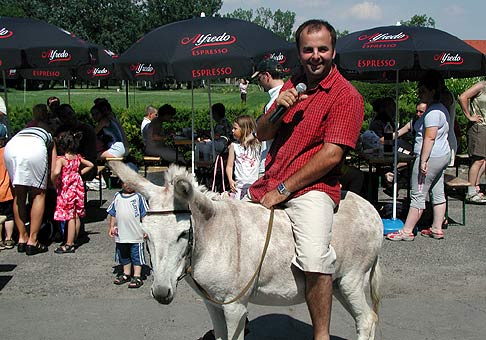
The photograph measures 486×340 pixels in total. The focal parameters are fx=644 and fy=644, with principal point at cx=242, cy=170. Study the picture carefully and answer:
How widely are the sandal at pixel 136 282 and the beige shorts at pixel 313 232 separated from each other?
371cm

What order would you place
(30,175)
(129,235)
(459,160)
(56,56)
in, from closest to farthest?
1. (129,235)
2. (30,175)
3. (56,56)
4. (459,160)

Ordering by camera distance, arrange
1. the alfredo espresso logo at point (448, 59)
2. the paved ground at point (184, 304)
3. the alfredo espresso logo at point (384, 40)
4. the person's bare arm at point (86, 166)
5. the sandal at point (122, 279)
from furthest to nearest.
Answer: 1. the person's bare arm at point (86, 166)
2. the alfredo espresso logo at point (384, 40)
3. the alfredo espresso logo at point (448, 59)
4. the sandal at point (122, 279)
5. the paved ground at point (184, 304)

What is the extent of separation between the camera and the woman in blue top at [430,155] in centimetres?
905

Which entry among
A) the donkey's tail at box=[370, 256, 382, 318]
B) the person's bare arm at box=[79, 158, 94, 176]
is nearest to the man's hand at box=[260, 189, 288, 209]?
the donkey's tail at box=[370, 256, 382, 318]

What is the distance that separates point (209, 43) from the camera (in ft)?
31.3

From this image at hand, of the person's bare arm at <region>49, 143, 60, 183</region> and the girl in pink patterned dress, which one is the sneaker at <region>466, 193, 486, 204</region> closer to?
the girl in pink patterned dress

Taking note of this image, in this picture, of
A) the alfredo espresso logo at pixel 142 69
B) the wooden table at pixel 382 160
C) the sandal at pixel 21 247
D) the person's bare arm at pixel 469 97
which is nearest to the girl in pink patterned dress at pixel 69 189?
the sandal at pixel 21 247

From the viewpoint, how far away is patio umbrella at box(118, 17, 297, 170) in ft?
30.6

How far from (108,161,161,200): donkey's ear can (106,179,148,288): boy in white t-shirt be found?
3.54 metres

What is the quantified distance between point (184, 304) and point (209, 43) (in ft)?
14.2

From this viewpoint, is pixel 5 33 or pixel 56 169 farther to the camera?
pixel 5 33

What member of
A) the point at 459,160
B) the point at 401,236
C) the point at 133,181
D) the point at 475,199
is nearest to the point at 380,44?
the point at 401,236

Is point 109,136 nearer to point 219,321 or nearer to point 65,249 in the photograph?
point 65,249

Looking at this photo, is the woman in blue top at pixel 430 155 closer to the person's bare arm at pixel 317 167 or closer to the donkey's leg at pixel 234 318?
the person's bare arm at pixel 317 167
